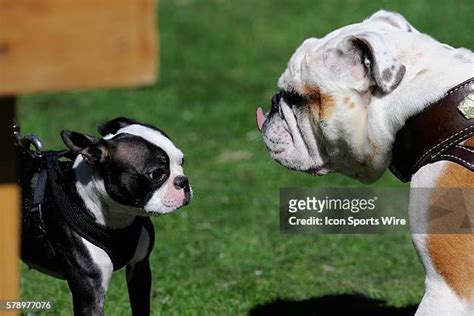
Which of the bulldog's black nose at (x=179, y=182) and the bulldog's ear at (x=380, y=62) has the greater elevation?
the bulldog's ear at (x=380, y=62)

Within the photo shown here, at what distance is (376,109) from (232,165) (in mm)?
5049

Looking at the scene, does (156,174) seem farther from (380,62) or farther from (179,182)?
(380,62)

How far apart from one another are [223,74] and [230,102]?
1.27m

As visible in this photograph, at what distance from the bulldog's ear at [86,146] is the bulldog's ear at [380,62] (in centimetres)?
125

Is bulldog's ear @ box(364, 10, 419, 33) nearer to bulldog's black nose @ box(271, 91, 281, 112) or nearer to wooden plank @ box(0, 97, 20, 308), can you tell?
bulldog's black nose @ box(271, 91, 281, 112)

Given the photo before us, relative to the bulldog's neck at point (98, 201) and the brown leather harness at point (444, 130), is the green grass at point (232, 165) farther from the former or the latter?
the brown leather harness at point (444, 130)

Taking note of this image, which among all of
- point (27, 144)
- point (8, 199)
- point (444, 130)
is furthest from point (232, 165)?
point (8, 199)

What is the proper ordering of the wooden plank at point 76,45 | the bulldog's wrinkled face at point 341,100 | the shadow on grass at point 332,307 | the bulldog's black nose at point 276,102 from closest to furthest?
the wooden plank at point 76,45
the bulldog's wrinkled face at point 341,100
the bulldog's black nose at point 276,102
the shadow on grass at point 332,307

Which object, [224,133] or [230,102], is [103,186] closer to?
[224,133]

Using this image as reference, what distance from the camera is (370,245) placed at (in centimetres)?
686

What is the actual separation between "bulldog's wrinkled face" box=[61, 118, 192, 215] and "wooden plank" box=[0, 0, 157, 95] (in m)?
1.57

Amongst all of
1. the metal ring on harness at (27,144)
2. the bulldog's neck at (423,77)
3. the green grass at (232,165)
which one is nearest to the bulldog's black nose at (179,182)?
the metal ring on harness at (27,144)

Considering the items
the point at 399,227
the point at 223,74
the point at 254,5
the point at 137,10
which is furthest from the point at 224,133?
the point at 137,10

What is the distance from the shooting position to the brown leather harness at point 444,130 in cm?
379
